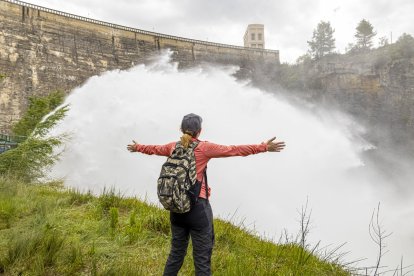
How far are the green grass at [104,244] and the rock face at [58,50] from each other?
79.7 ft

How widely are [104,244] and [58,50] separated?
33.8m

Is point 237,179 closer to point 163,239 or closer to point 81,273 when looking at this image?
point 163,239

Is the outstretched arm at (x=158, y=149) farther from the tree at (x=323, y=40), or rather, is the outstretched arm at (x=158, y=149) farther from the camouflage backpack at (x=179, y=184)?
the tree at (x=323, y=40)

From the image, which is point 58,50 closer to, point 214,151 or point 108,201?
point 108,201

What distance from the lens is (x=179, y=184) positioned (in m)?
2.90

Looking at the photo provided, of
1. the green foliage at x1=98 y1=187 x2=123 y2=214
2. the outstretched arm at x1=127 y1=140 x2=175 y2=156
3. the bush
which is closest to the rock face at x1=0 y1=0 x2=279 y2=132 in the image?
the bush

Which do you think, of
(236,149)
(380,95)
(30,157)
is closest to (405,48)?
(380,95)

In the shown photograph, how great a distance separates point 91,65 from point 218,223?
111 feet

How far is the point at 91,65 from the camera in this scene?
3603 centimetres

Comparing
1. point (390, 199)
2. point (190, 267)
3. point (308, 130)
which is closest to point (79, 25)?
point (308, 130)

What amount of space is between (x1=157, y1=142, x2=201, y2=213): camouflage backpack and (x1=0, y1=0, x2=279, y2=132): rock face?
27633 millimetres

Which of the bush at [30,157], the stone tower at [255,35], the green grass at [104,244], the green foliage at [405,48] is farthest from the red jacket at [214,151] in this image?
the stone tower at [255,35]

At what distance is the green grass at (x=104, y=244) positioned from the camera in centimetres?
340

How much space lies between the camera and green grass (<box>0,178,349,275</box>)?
11.2ft
